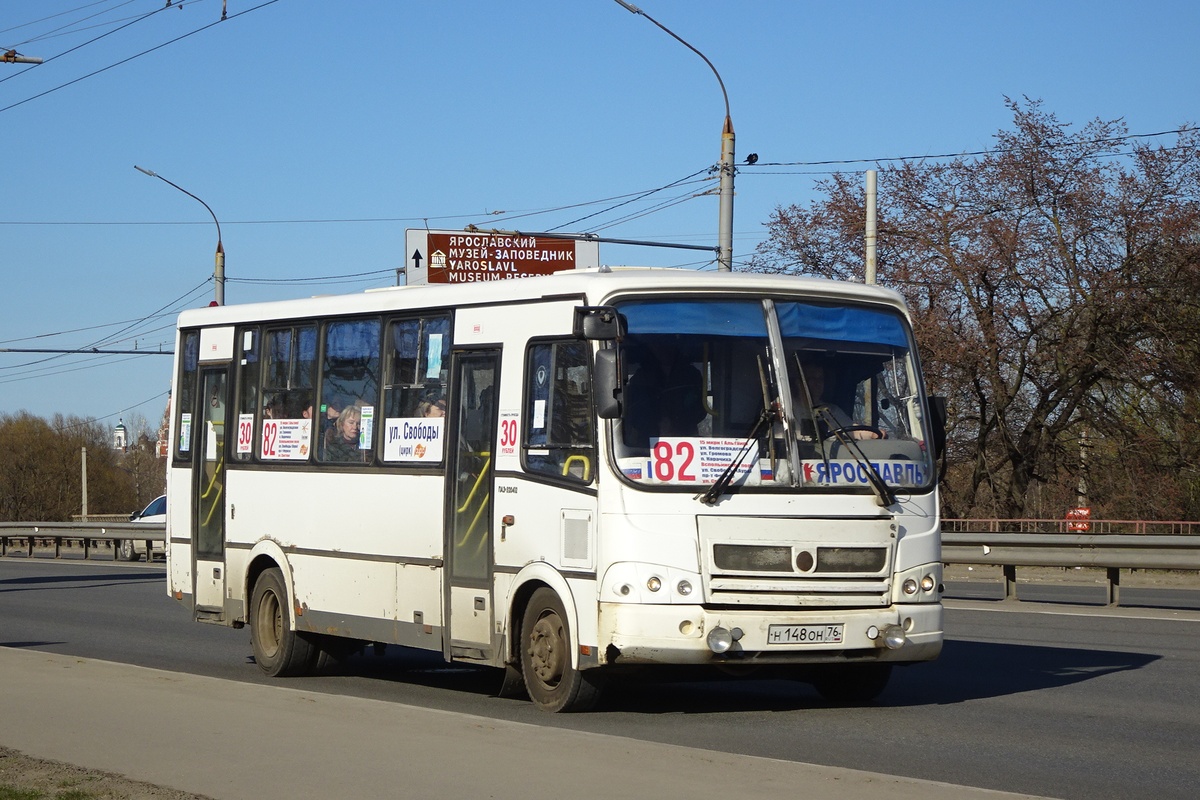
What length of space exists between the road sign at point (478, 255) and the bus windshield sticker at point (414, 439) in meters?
25.0

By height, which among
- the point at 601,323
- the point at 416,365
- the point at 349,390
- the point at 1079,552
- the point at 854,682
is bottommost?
the point at 854,682

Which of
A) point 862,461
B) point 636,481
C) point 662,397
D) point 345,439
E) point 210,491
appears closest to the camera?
point 636,481

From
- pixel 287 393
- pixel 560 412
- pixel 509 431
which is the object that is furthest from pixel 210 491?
pixel 560 412

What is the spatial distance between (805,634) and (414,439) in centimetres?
355

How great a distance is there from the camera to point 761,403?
413 inches

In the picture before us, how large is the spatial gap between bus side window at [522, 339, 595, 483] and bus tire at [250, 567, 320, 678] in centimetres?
366

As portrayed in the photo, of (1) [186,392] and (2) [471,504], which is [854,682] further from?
(1) [186,392]

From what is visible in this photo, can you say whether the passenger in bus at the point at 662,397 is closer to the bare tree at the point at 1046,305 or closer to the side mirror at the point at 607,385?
the side mirror at the point at 607,385

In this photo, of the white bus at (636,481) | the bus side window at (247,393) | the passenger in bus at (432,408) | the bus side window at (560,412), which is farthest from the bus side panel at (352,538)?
the bus side window at (560,412)

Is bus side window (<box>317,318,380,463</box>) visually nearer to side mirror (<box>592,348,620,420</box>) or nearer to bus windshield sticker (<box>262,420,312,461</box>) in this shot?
bus windshield sticker (<box>262,420,312,461</box>)

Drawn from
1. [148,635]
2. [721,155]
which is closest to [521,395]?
[148,635]

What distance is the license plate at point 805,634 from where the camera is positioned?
10.1 meters

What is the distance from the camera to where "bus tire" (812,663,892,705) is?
11.4m

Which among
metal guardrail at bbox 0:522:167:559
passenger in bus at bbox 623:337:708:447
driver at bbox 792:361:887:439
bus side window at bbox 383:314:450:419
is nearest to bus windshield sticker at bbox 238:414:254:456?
bus side window at bbox 383:314:450:419
